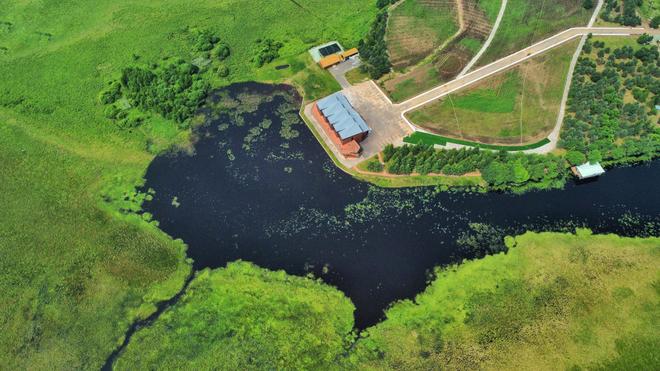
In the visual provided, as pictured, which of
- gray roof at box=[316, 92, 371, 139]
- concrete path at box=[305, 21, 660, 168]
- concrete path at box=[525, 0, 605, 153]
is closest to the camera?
gray roof at box=[316, 92, 371, 139]

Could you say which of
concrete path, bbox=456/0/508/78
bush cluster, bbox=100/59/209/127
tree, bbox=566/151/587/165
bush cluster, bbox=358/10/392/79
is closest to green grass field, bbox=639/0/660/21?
concrete path, bbox=456/0/508/78

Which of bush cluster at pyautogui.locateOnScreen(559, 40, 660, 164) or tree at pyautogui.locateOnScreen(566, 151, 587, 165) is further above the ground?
bush cluster at pyautogui.locateOnScreen(559, 40, 660, 164)

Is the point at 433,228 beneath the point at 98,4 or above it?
beneath

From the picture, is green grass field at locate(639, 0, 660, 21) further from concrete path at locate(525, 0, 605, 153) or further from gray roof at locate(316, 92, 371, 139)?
gray roof at locate(316, 92, 371, 139)

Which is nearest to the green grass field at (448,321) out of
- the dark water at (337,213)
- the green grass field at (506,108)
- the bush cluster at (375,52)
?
the dark water at (337,213)

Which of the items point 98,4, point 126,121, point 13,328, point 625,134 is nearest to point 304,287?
point 13,328

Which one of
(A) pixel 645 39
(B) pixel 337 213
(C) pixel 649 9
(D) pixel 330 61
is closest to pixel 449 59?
(D) pixel 330 61

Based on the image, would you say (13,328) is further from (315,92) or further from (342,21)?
(342,21)
